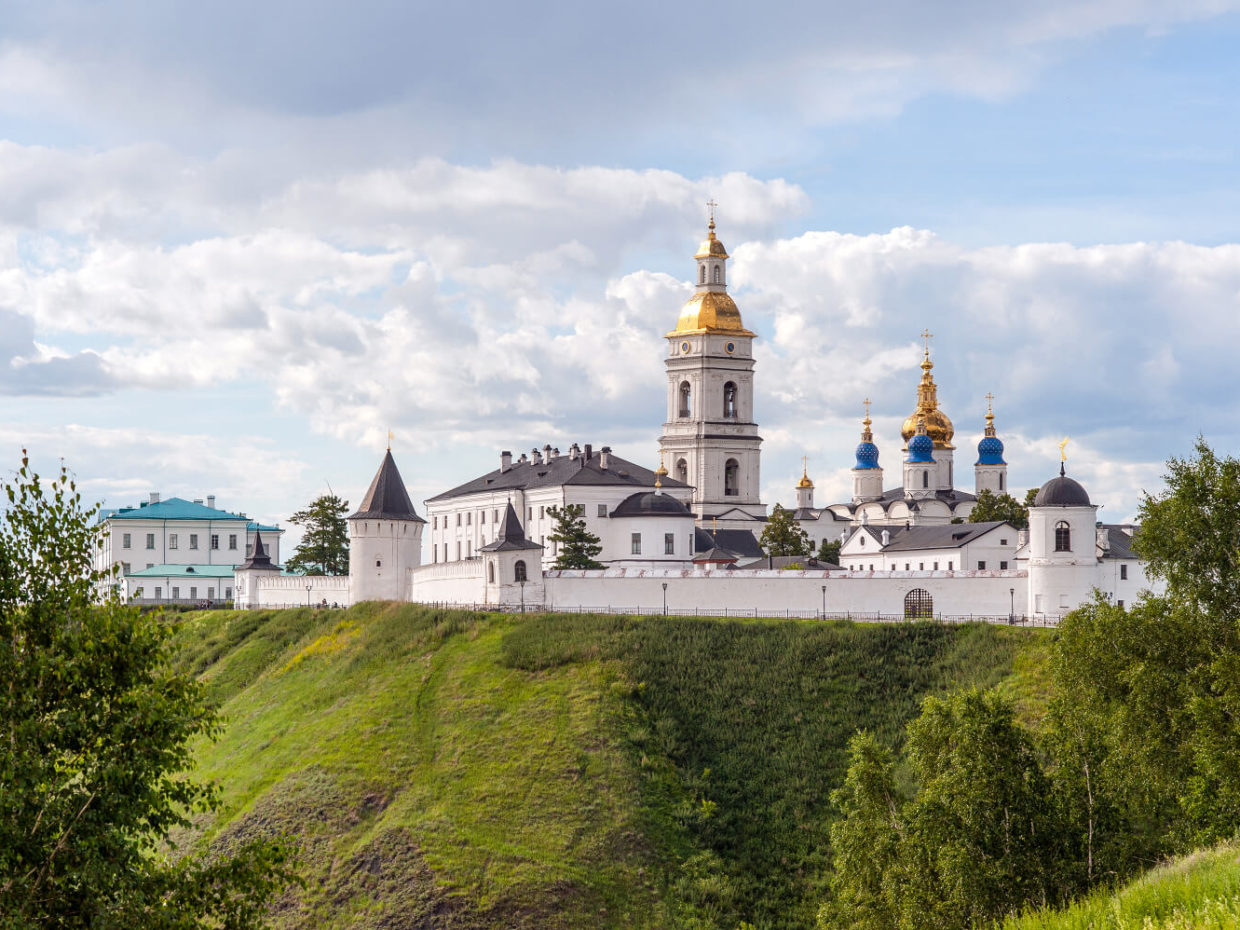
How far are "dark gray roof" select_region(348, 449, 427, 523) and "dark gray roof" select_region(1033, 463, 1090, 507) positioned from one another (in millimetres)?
29737

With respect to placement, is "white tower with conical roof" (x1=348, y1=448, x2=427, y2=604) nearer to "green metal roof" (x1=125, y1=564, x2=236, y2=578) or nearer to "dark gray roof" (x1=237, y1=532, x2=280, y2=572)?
"dark gray roof" (x1=237, y1=532, x2=280, y2=572)

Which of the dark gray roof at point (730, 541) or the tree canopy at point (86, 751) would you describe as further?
the dark gray roof at point (730, 541)

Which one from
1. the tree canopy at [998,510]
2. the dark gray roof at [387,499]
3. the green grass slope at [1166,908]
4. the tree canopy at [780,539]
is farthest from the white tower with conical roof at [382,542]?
the green grass slope at [1166,908]

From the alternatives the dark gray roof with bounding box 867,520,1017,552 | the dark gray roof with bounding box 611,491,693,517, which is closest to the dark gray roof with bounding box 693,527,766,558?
the dark gray roof with bounding box 611,491,693,517

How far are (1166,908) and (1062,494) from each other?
40742mm

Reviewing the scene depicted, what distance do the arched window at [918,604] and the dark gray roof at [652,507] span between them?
19.5 metres

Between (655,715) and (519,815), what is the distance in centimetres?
Answer: 754

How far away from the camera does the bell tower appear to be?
290 feet

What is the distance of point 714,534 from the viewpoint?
83.8 meters

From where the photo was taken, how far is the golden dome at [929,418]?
10381 cm

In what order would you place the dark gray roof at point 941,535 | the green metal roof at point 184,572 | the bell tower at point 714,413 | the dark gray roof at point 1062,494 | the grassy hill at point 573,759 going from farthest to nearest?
1. the green metal roof at point 184,572
2. the bell tower at point 714,413
3. the dark gray roof at point 941,535
4. the dark gray roof at point 1062,494
5. the grassy hill at point 573,759

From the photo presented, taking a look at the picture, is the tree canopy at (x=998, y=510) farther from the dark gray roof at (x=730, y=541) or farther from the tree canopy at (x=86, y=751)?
the tree canopy at (x=86, y=751)

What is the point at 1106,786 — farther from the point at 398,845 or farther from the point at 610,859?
the point at 398,845

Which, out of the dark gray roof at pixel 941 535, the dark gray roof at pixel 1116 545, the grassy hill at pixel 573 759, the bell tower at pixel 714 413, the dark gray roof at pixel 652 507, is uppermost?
the bell tower at pixel 714 413
